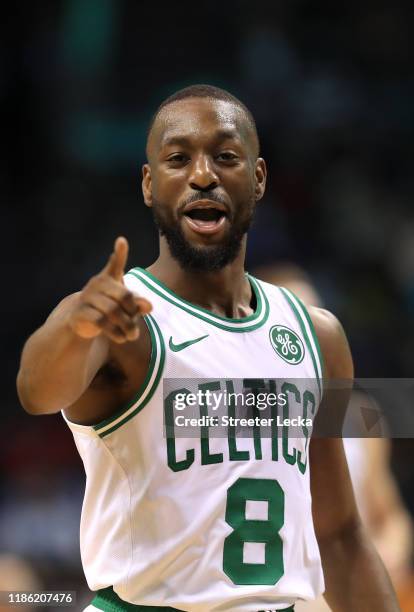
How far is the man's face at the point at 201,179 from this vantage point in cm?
375

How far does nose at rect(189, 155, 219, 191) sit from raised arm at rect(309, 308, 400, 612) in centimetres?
77

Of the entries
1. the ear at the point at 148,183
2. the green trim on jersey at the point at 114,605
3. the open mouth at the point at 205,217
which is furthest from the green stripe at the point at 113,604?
the ear at the point at 148,183

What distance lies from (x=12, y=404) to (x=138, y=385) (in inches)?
253

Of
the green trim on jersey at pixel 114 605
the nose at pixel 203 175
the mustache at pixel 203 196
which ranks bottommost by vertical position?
the green trim on jersey at pixel 114 605

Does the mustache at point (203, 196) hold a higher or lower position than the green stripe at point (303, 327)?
higher

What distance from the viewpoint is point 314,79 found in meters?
11.7

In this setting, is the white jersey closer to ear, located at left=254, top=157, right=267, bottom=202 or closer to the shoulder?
the shoulder

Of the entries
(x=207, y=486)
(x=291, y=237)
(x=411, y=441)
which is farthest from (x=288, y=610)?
(x=291, y=237)

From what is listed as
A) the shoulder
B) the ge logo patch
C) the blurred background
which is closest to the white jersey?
the ge logo patch

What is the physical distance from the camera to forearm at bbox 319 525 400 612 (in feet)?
13.2

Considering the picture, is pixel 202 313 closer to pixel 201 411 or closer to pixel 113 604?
pixel 201 411

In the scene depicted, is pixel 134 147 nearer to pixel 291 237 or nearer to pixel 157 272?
pixel 291 237

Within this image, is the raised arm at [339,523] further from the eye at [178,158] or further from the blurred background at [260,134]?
the blurred background at [260,134]

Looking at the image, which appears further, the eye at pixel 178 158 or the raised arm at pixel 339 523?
the raised arm at pixel 339 523
